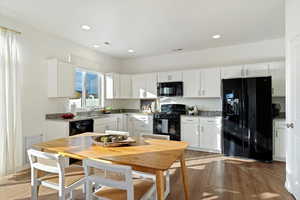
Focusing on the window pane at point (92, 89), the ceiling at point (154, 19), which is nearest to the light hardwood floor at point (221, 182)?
the window pane at point (92, 89)

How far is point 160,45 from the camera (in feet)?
14.5

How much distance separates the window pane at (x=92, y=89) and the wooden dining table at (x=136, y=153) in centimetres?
283

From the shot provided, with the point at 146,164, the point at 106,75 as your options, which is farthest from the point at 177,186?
the point at 106,75

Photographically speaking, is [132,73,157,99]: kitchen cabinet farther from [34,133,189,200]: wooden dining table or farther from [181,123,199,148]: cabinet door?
[34,133,189,200]: wooden dining table

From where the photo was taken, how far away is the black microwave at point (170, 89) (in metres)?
4.63

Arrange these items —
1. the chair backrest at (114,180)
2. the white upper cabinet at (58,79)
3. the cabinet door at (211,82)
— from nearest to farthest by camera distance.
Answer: the chair backrest at (114,180) → the white upper cabinet at (58,79) → the cabinet door at (211,82)

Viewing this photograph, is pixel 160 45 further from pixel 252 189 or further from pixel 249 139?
pixel 252 189

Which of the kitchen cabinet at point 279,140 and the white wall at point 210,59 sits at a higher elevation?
the white wall at point 210,59

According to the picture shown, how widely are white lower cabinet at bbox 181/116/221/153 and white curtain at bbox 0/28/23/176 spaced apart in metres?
3.54

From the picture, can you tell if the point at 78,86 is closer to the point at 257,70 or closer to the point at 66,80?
the point at 66,80

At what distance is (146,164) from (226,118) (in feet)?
9.80

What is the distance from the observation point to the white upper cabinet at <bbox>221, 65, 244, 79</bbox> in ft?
13.0

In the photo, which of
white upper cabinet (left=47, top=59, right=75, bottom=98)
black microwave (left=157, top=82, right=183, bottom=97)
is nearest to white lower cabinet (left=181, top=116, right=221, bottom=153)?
black microwave (left=157, top=82, right=183, bottom=97)

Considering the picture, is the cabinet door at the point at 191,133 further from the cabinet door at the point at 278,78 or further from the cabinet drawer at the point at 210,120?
the cabinet door at the point at 278,78
